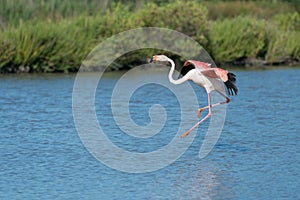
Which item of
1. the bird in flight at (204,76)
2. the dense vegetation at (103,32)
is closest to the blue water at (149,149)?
the bird in flight at (204,76)

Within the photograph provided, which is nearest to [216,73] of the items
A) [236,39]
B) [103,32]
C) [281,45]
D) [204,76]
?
[204,76]

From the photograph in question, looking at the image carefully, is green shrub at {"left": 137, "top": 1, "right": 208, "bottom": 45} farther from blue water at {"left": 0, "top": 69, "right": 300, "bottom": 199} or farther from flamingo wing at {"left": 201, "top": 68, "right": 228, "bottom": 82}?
flamingo wing at {"left": 201, "top": 68, "right": 228, "bottom": 82}

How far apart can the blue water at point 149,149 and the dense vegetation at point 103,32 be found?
3.43 meters

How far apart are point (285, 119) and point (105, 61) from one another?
8.02m

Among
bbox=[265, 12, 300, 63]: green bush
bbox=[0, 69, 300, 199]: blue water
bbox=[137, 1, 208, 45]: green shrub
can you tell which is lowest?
bbox=[265, 12, 300, 63]: green bush

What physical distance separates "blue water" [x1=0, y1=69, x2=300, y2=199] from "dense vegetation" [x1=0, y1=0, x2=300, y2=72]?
3.43 m

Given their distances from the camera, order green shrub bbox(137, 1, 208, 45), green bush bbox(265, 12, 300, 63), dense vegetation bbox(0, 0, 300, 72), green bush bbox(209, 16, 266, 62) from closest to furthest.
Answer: dense vegetation bbox(0, 0, 300, 72)
green shrub bbox(137, 1, 208, 45)
green bush bbox(209, 16, 266, 62)
green bush bbox(265, 12, 300, 63)

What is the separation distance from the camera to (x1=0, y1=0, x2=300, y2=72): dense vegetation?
20.2 m

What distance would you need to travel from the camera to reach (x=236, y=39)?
23094 mm

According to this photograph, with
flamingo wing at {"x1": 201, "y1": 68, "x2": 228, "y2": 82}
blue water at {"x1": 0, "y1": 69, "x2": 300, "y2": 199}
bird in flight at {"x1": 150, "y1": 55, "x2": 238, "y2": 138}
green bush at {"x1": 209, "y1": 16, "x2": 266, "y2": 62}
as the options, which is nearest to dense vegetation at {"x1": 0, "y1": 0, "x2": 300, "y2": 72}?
green bush at {"x1": 209, "y1": 16, "x2": 266, "y2": 62}

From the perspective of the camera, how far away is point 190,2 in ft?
76.2

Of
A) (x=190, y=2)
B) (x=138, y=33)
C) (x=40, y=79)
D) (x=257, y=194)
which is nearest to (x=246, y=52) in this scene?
(x=190, y=2)

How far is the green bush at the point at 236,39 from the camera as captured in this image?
22844 millimetres

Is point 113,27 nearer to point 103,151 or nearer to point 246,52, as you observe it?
point 246,52
